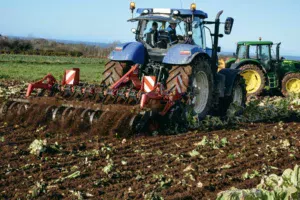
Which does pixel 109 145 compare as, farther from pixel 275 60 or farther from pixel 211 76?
pixel 275 60

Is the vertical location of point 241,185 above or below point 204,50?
below

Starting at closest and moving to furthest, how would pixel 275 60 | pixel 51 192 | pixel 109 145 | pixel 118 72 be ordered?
pixel 51 192, pixel 109 145, pixel 118 72, pixel 275 60

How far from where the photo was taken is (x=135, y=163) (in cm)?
555

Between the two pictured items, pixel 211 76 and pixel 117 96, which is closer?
pixel 117 96

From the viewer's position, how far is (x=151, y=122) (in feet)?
24.2

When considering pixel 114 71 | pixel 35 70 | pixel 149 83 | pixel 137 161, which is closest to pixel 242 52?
pixel 114 71

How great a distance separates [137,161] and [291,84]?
11.0m

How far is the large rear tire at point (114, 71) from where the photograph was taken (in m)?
8.41

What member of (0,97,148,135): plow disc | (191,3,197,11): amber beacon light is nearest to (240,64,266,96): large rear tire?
(191,3,197,11): amber beacon light

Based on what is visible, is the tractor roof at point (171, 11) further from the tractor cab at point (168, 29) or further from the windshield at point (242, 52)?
the windshield at point (242, 52)

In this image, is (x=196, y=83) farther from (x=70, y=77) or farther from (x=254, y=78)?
(x=254, y=78)

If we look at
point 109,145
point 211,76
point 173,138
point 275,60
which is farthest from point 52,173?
point 275,60

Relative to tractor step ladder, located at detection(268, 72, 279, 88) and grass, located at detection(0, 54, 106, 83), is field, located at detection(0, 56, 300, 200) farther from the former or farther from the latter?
grass, located at detection(0, 54, 106, 83)

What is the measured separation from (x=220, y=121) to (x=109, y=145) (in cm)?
289
